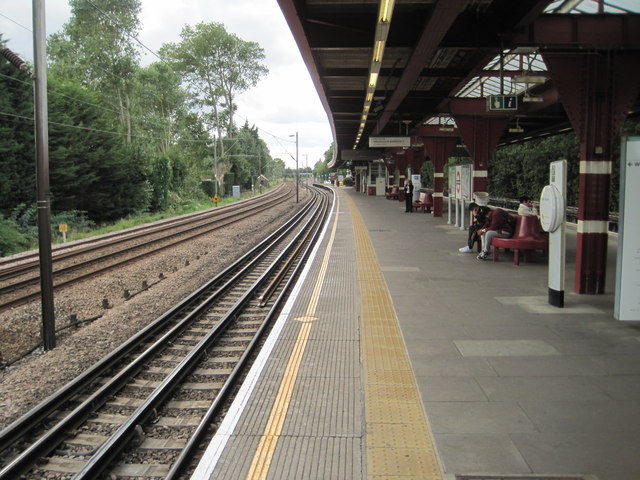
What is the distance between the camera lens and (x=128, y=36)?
39.6m

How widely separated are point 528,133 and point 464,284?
16.9 metres

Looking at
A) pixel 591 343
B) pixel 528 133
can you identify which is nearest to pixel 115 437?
pixel 591 343

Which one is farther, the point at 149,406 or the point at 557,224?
the point at 557,224

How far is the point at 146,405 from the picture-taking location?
5066mm

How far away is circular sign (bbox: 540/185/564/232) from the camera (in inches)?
308

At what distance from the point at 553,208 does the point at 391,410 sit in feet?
15.8

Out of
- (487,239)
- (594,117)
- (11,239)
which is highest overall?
(594,117)

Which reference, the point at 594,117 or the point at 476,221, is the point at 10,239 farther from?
the point at 594,117

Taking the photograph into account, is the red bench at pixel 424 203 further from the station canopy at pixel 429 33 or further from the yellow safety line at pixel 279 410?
the yellow safety line at pixel 279 410

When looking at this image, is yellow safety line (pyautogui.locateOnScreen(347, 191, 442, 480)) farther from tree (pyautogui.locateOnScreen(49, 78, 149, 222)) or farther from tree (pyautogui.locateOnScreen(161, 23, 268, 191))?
tree (pyautogui.locateOnScreen(161, 23, 268, 191))

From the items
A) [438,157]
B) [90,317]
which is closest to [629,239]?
[90,317]

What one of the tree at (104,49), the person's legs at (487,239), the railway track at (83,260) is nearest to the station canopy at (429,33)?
the person's legs at (487,239)

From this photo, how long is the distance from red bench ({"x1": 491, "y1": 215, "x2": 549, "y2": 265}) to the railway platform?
2813 millimetres

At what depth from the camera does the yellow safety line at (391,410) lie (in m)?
3.61
